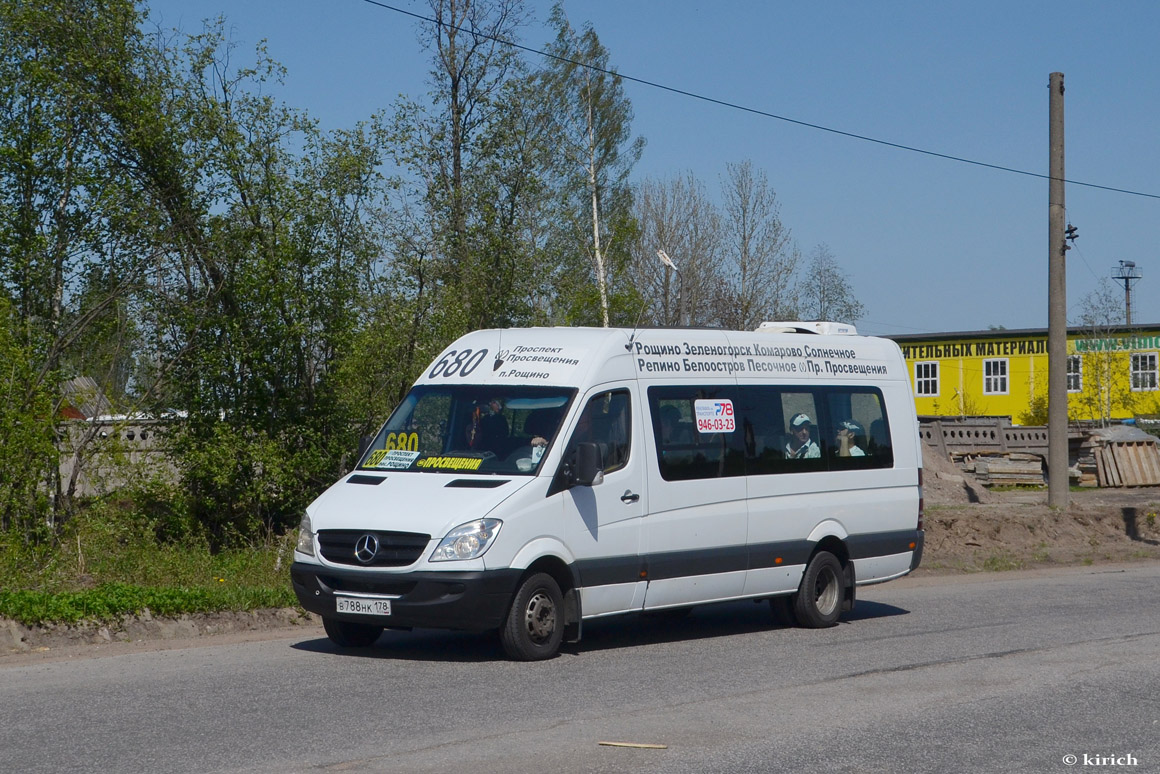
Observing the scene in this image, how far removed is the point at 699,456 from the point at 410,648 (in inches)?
113

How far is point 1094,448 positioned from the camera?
35.1 meters

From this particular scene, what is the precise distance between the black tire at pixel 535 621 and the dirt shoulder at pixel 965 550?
233 cm

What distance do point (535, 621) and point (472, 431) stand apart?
62.6 inches

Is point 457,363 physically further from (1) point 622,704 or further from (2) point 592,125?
(2) point 592,125

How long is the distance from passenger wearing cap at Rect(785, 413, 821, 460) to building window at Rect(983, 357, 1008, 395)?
→ 5757 centimetres

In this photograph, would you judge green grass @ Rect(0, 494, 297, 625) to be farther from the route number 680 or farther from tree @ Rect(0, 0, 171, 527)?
the route number 680

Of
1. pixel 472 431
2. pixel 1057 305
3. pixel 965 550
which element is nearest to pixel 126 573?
pixel 472 431

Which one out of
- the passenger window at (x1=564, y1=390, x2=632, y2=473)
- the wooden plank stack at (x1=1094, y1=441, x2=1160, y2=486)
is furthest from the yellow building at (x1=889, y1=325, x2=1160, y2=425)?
the passenger window at (x1=564, y1=390, x2=632, y2=473)

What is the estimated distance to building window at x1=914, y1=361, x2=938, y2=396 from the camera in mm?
68812

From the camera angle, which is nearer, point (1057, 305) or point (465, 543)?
point (465, 543)

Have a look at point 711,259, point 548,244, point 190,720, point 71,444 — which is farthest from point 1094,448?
point 190,720

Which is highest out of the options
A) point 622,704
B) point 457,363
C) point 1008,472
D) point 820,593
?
point 457,363

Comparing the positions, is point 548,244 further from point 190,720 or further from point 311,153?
point 190,720

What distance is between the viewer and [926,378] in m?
69.2
